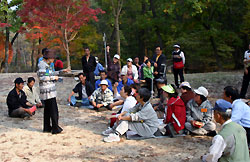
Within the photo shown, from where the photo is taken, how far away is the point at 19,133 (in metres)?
5.38

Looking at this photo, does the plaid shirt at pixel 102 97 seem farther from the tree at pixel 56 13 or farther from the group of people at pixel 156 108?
the tree at pixel 56 13

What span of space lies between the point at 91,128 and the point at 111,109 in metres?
1.76

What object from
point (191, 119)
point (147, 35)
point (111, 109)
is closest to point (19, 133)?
point (111, 109)

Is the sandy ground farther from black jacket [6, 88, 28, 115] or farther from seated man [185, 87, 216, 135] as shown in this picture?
black jacket [6, 88, 28, 115]

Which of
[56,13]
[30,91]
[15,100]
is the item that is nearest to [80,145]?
[15,100]

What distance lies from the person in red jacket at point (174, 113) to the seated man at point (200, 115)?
194 millimetres

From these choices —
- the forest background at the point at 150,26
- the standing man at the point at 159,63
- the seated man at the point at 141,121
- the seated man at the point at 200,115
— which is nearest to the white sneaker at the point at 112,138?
the seated man at the point at 141,121

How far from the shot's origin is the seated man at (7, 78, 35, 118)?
6.32 metres

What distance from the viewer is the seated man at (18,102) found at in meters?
6.32

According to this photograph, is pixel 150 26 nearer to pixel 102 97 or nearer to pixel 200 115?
pixel 102 97

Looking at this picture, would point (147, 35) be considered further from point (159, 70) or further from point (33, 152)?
point (33, 152)

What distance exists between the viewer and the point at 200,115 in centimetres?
514

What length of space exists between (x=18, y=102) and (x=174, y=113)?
12.2 ft

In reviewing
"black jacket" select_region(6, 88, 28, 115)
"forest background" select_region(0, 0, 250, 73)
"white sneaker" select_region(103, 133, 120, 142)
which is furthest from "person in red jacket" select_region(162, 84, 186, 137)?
"forest background" select_region(0, 0, 250, 73)
